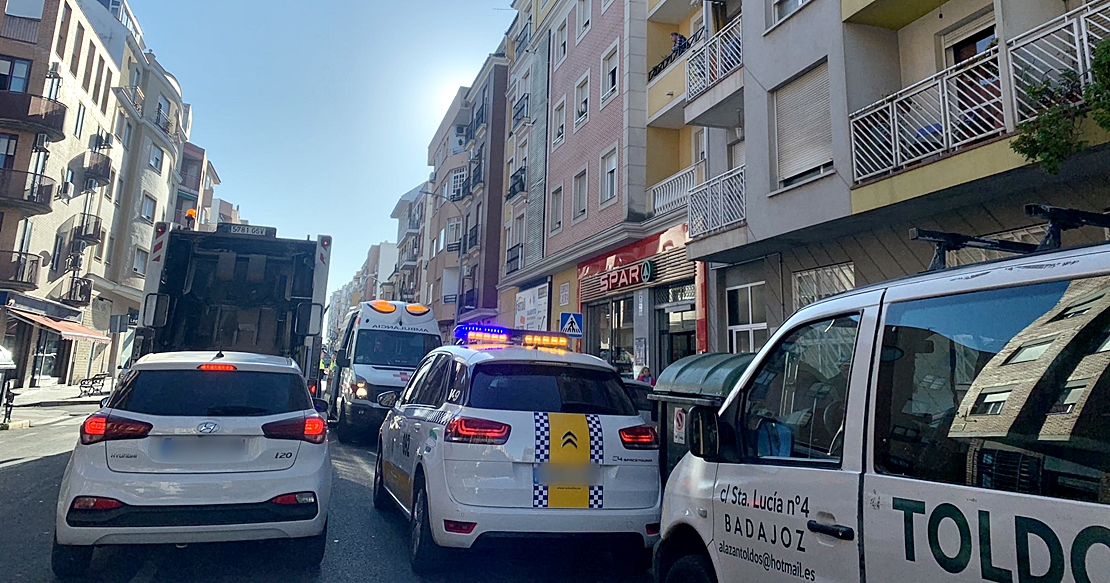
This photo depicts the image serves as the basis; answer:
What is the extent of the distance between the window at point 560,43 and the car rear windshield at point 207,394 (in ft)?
66.0

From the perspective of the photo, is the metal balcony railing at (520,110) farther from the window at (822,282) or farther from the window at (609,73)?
the window at (822,282)

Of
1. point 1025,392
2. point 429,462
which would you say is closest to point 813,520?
point 1025,392

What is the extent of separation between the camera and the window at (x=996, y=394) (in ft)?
5.76

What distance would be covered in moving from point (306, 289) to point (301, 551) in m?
6.62

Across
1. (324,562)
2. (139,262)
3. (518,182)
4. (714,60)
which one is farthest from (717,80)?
(139,262)

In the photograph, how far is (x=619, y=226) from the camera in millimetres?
16703

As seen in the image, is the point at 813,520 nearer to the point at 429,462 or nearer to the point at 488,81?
the point at 429,462

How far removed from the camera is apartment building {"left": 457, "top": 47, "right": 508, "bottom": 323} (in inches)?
1229

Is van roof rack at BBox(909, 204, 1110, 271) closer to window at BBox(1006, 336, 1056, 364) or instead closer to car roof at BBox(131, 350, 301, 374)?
window at BBox(1006, 336, 1056, 364)

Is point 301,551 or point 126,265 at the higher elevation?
point 126,265

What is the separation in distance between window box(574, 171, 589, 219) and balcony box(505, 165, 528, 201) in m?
5.67

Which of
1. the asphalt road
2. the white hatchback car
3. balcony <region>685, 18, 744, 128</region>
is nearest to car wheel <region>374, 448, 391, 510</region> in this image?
the asphalt road

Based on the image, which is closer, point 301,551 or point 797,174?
point 301,551

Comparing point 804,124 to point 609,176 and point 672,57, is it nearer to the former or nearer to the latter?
point 672,57
